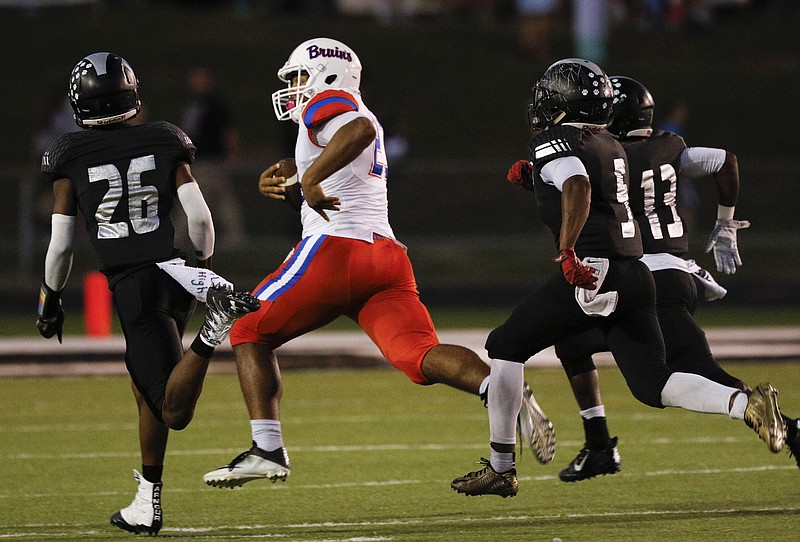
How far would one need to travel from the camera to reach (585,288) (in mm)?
5961

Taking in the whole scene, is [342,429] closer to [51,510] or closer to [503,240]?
[51,510]

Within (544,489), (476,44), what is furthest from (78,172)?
(476,44)

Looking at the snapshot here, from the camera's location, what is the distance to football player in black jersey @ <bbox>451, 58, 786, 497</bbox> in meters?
6.00

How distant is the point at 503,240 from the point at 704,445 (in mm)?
10145

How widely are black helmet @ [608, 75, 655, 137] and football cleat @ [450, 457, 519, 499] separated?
1.79 metres

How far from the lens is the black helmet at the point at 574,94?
6.23m

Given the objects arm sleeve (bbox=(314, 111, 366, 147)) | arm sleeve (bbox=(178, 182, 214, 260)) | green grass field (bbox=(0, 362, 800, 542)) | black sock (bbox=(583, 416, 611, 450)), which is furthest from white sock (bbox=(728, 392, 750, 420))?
arm sleeve (bbox=(178, 182, 214, 260))

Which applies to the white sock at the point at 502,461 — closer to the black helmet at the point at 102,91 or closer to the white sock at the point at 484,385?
the white sock at the point at 484,385

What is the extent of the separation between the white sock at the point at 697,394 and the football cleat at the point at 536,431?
50 centimetres

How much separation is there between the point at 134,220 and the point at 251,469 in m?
1.16

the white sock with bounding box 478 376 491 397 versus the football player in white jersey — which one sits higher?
the football player in white jersey

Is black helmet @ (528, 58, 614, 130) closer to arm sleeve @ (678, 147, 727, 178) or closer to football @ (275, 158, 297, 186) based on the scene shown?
arm sleeve @ (678, 147, 727, 178)

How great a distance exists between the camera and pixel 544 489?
7062mm

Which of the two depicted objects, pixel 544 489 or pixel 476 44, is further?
pixel 476 44
